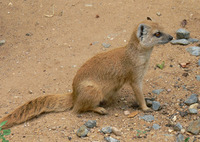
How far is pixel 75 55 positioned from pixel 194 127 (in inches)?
116

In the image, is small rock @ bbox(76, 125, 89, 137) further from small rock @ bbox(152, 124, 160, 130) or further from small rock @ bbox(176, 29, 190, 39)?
small rock @ bbox(176, 29, 190, 39)

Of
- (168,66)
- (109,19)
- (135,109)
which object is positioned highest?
(109,19)

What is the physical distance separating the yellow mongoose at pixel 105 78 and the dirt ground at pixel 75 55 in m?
0.15

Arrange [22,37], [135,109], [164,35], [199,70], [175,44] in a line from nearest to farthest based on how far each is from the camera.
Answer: [164,35] < [135,109] < [199,70] < [175,44] < [22,37]

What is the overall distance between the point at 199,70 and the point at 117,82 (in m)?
1.54

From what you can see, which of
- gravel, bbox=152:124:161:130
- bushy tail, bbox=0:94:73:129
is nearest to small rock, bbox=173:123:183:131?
gravel, bbox=152:124:161:130

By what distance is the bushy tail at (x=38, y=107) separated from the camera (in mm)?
4012

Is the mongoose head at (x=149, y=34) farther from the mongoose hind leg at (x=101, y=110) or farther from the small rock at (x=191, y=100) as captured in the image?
the mongoose hind leg at (x=101, y=110)

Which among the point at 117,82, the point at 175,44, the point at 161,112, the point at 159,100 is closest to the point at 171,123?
the point at 161,112

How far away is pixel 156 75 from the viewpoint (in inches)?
196

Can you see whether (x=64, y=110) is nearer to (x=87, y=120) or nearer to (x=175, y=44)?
(x=87, y=120)

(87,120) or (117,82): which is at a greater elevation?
(117,82)

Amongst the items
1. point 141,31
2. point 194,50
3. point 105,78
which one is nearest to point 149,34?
point 141,31

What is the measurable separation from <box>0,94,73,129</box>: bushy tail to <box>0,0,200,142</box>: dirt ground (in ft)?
0.31
